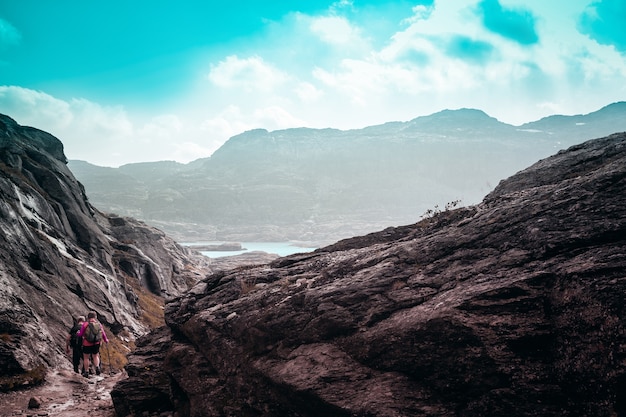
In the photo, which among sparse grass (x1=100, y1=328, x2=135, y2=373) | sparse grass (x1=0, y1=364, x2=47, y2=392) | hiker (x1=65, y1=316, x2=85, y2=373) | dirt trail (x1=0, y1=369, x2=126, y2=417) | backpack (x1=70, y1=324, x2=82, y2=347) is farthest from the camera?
sparse grass (x1=100, y1=328, x2=135, y2=373)

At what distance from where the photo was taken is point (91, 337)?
927 inches

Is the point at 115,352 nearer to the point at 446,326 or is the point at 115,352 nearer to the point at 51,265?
the point at 51,265

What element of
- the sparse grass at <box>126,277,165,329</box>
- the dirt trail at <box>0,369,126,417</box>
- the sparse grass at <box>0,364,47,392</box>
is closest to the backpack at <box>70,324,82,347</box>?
the dirt trail at <box>0,369,126,417</box>

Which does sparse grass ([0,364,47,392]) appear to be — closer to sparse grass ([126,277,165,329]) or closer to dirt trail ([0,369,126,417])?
dirt trail ([0,369,126,417])

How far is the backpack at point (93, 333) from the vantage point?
23.2 meters

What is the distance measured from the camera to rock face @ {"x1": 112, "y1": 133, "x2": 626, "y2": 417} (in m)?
9.74

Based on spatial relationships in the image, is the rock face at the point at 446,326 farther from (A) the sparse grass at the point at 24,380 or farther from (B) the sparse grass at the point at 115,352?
(B) the sparse grass at the point at 115,352

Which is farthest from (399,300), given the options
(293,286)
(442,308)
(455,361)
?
(293,286)

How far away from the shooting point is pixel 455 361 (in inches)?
435

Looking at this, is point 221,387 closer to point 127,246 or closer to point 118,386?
point 118,386

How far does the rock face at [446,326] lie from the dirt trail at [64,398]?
2.31m

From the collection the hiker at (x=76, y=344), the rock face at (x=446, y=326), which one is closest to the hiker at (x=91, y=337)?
the hiker at (x=76, y=344)

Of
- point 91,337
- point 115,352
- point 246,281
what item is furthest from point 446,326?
point 115,352

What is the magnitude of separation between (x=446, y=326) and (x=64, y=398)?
20.7m
